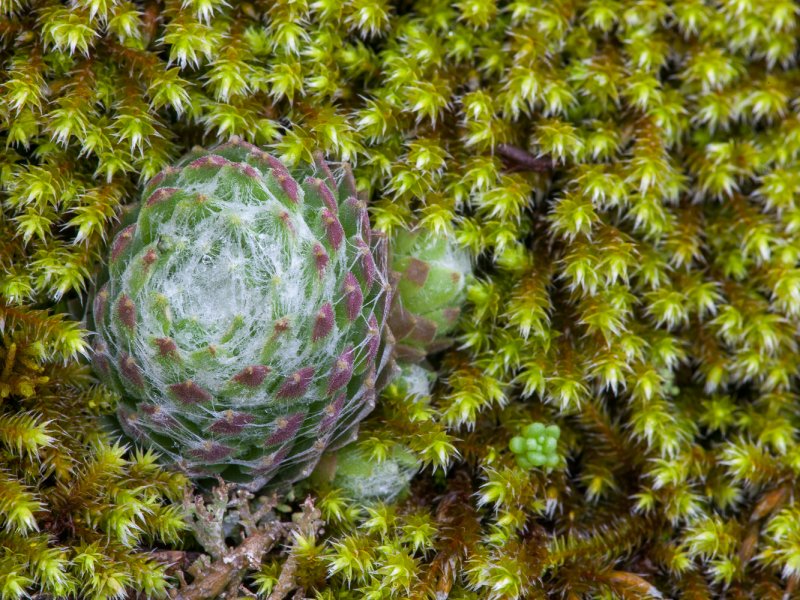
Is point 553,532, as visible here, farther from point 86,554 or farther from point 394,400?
point 86,554

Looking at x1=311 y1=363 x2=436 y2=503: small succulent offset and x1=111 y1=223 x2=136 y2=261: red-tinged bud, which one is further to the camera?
x1=311 y1=363 x2=436 y2=503: small succulent offset

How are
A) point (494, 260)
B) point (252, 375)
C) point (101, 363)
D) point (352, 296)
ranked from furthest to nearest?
point (494, 260) → point (101, 363) → point (352, 296) → point (252, 375)

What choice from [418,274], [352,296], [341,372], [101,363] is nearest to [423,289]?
[418,274]

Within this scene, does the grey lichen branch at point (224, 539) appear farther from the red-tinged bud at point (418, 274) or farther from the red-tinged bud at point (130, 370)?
the red-tinged bud at point (418, 274)

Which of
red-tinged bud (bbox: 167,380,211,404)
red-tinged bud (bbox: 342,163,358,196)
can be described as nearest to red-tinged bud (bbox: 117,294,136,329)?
red-tinged bud (bbox: 167,380,211,404)

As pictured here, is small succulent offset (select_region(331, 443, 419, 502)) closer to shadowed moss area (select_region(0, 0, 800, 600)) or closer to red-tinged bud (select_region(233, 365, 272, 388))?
shadowed moss area (select_region(0, 0, 800, 600))

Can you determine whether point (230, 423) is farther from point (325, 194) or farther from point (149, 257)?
point (325, 194)
